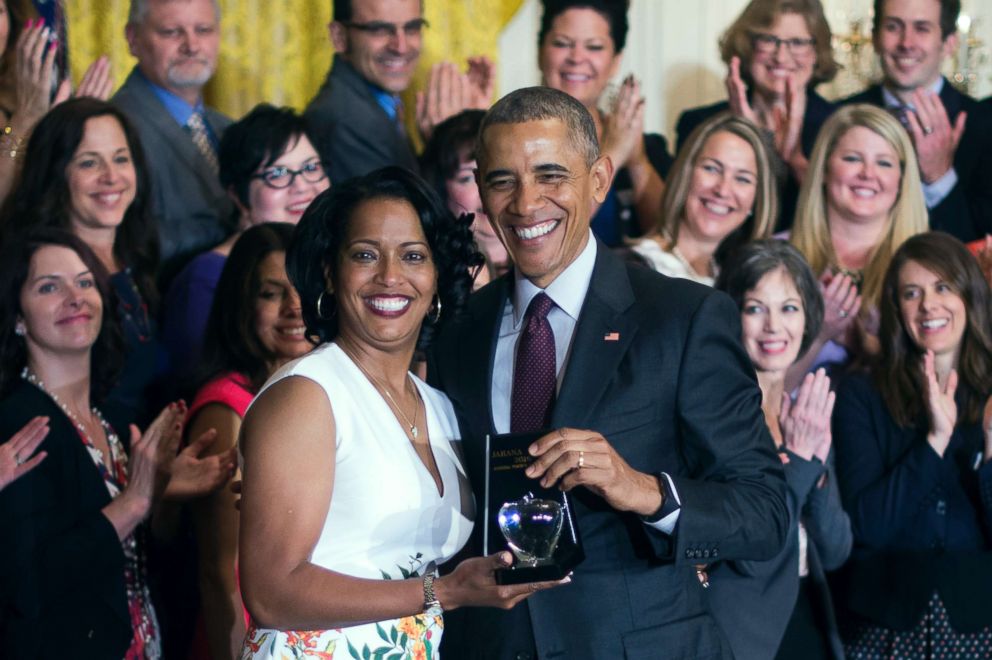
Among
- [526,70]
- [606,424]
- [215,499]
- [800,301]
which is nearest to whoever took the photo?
[606,424]

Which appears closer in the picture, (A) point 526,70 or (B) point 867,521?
(B) point 867,521

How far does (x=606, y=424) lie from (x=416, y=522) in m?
0.41

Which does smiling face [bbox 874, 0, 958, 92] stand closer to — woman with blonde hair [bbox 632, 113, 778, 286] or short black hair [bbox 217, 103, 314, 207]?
woman with blonde hair [bbox 632, 113, 778, 286]

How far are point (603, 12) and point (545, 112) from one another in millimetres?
2708

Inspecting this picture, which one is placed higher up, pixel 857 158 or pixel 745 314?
pixel 857 158

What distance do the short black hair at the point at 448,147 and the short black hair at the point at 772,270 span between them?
94 cm

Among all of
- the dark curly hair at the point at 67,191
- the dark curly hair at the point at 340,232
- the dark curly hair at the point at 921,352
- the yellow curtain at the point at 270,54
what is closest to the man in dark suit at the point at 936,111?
the dark curly hair at the point at 921,352

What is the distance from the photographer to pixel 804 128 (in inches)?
216

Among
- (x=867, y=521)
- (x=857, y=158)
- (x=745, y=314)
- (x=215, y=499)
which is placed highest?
(x=857, y=158)

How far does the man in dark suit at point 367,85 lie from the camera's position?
5070mm

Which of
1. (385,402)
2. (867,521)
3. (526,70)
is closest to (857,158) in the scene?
(867,521)

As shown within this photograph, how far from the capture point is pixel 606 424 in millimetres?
2705

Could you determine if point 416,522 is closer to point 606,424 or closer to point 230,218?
point 606,424

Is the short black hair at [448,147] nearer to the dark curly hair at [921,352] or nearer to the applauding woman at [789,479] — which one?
the applauding woman at [789,479]
